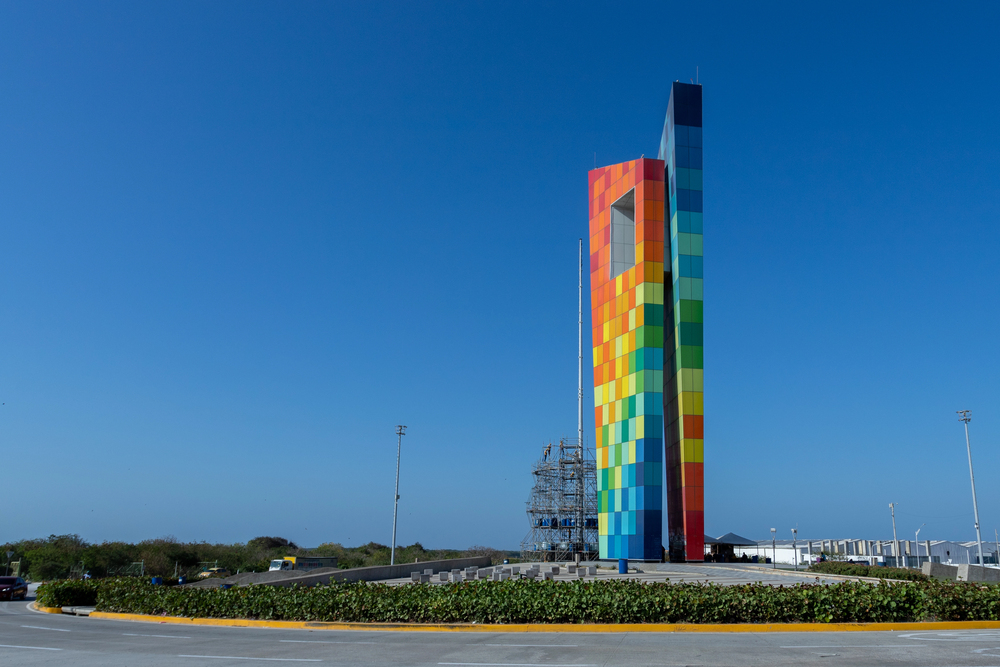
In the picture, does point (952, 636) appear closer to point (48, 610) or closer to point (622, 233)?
point (48, 610)

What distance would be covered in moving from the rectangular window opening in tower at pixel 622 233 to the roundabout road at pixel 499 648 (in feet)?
144

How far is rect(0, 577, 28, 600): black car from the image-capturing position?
1344 inches

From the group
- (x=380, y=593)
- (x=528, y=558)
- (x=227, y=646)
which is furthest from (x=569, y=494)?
(x=227, y=646)

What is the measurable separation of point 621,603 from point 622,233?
44392 mm

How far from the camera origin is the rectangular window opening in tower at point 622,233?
5738 centimetres

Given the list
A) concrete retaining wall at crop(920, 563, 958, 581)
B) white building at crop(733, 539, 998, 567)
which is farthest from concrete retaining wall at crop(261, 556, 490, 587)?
white building at crop(733, 539, 998, 567)

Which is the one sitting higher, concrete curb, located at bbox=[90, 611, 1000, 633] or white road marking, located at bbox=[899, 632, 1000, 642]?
white road marking, located at bbox=[899, 632, 1000, 642]

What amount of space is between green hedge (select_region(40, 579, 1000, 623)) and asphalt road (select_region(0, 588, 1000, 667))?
1.19 meters

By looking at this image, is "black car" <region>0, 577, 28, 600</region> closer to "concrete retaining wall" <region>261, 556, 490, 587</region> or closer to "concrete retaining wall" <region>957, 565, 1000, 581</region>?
"concrete retaining wall" <region>261, 556, 490, 587</region>

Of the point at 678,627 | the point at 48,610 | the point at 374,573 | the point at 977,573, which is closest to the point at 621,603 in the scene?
the point at 678,627

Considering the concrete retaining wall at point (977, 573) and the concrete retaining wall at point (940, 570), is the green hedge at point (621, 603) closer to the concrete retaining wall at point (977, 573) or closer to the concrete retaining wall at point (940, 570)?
the concrete retaining wall at point (977, 573)

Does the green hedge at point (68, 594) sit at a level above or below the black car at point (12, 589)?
above

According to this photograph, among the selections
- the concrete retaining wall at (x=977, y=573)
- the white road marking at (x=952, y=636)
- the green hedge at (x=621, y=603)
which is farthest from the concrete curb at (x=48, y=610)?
the concrete retaining wall at (x=977, y=573)

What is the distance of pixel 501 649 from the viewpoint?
13.4m
